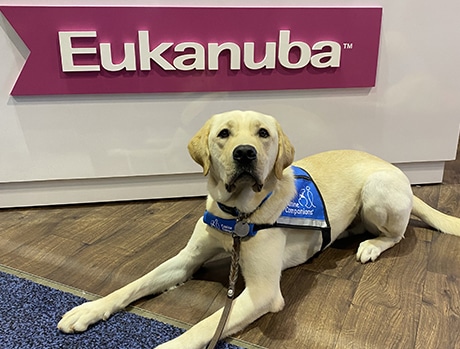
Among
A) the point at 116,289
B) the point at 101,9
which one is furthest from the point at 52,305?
the point at 101,9

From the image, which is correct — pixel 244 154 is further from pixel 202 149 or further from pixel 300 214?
pixel 300 214

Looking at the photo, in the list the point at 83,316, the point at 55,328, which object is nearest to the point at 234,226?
the point at 83,316

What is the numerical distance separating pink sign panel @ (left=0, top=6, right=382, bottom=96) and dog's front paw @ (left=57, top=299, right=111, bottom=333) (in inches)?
47.2

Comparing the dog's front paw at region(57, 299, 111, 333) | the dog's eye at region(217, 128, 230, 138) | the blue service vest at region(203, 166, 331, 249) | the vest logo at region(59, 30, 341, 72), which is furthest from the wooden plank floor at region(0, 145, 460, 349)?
the vest logo at region(59, 30, 341, 72)

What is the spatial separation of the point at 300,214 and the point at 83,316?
89cm

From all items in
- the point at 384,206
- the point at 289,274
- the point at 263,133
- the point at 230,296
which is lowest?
the point at 289,274

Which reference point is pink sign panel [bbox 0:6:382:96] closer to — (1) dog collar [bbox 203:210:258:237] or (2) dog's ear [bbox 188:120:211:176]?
(2) dog's ear [bbox 188:120:211:176]

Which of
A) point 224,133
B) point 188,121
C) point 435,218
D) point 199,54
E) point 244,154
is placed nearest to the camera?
point 244,154

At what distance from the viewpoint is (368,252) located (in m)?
1.93

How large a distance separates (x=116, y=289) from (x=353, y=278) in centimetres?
100

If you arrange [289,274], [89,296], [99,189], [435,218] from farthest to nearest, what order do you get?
[99,189] → [435,218] → [289,274] → [89,296]

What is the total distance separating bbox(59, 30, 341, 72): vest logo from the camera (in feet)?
7.04

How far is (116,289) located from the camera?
5.56 feet

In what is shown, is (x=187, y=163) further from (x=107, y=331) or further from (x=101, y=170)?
(x=107, y=331)
